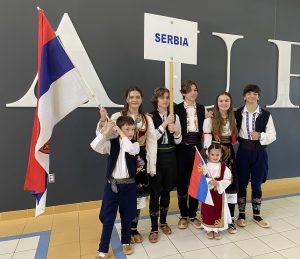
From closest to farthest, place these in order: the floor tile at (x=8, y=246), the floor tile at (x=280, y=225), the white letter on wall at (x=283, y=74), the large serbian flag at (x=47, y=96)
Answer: the large serbian flag at (x=47, y=96), the floor tile at (x=8, y=246), the floor tile at (x=280, y=225), the white letter on wall at (x=283, y=74)

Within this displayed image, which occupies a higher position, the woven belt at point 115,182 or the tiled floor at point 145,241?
the woven belt at point 115,182

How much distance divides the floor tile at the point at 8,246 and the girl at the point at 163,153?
3.95ft

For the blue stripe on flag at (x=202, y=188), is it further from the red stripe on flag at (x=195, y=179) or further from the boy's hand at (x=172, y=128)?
the boy's hand at (x=172, y=128)

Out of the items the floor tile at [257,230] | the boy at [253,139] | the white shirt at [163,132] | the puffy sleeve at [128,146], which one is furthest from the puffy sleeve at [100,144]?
the floor tile at [257,230]

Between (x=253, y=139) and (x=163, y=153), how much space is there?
2.96 feet

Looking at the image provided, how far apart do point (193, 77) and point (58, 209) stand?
2227 millimetres

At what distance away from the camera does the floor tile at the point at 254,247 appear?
2262mm

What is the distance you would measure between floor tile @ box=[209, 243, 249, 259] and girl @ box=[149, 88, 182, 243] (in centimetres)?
53

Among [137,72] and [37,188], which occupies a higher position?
[137,72]

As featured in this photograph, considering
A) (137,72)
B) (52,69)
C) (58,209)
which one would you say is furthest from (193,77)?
(58,209)

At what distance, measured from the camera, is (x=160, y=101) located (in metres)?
2.40

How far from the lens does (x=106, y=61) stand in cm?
299

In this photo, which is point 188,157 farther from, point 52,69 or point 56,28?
point 56,28

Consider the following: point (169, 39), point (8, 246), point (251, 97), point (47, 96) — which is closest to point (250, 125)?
point (251, 97)
